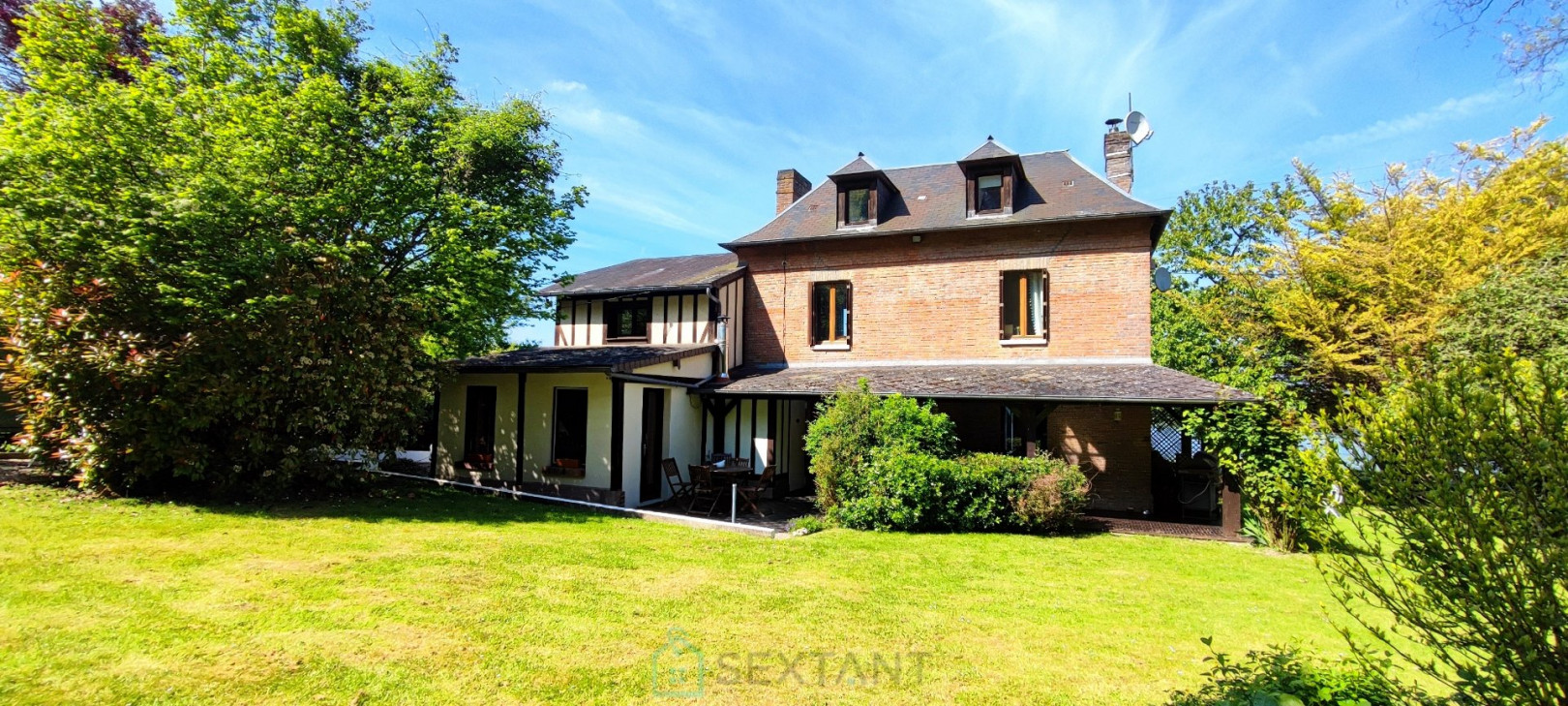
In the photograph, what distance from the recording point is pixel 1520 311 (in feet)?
40.3

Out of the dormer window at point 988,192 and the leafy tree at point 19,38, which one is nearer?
the leafy tree at point 19,38

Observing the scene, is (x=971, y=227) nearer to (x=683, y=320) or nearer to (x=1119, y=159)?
(x=1119, y=159)

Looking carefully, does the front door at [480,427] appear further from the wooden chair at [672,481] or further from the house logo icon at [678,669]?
the house logo icon at [678,669]

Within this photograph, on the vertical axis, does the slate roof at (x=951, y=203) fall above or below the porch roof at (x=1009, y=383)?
above

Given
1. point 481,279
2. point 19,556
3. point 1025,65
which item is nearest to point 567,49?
point 481,279

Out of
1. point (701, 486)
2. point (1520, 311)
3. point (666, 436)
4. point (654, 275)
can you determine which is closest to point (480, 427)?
point (666, 436)

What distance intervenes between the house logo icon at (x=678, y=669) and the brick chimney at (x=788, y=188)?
47.1 feet

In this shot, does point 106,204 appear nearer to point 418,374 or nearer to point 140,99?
point 140,99

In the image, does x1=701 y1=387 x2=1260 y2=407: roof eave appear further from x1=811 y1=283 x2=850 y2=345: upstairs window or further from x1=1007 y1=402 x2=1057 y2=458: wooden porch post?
x1=811 y1=283 x2=850 y2=345: upstairs window

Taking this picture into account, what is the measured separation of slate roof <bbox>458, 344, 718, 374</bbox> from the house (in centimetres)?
7

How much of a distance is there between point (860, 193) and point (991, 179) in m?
3.09

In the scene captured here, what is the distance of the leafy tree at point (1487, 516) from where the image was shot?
233cm

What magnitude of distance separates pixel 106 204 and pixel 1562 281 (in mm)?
24454

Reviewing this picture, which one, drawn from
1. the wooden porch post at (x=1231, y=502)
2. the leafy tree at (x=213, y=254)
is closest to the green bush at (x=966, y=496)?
the wooden porch post at (x=1231, y=502)
